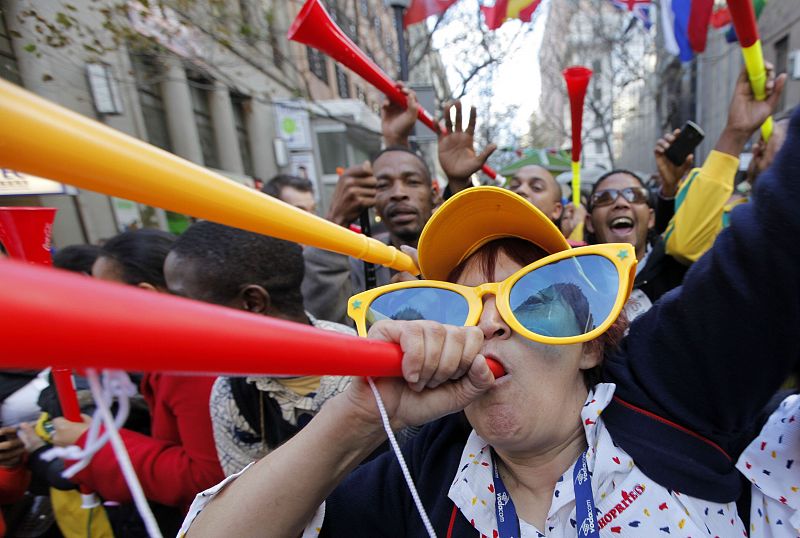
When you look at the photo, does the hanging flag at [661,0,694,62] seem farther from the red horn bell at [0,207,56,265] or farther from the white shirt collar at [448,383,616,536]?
the red horn bell at [0,207,56,265]

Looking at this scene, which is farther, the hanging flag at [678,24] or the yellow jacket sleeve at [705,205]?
the hanging flag at [678,24]

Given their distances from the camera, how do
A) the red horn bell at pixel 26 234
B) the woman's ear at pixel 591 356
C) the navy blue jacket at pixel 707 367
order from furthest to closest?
the woman's ear at pixel 591 356, the red horn bell at pixel 26 234, the navy blue jacket at pixel 707 367

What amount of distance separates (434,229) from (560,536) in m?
0.78

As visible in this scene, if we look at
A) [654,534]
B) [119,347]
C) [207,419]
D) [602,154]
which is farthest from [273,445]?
[602,154]

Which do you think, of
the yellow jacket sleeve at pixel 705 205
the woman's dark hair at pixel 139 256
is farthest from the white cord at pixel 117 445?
the yellow jacket sleeve at pixel 705 205

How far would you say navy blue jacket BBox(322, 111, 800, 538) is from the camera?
0.82 metres

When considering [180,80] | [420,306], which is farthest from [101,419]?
[180,80]

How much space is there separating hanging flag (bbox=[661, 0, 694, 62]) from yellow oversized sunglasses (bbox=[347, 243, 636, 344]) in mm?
3315

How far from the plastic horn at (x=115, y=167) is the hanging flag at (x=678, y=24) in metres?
3.82

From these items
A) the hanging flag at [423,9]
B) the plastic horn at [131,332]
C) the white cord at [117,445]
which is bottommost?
the white cord at [117,445]

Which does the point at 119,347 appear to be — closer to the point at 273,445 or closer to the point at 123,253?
the point at 273,445

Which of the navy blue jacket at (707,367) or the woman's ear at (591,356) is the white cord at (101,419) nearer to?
the navy blue jacket at (707,367)

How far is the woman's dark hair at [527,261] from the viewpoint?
3.88ft

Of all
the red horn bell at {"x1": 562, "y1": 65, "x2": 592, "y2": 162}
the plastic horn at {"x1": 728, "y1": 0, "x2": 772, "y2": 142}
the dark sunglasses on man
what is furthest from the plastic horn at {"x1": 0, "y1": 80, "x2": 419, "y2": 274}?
the red horn bell at {"x1": 562, "y1": 65, "x2": 592, "y2": 162}
